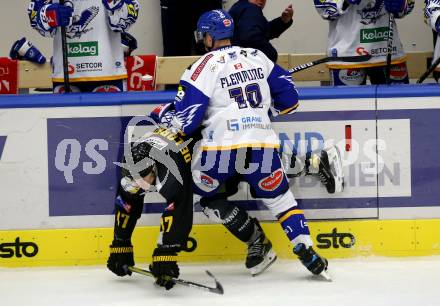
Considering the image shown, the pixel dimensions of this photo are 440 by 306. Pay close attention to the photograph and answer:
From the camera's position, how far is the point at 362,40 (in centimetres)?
666

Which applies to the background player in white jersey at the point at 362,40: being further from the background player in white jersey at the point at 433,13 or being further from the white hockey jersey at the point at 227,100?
the white hockey jersey at the point at 227,100

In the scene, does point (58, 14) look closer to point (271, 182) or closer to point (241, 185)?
point (241, 185)

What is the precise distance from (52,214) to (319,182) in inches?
53.6

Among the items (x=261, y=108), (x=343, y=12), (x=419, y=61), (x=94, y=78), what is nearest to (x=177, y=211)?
(x=261, y=108)

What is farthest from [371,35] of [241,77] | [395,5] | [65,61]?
[65,61]

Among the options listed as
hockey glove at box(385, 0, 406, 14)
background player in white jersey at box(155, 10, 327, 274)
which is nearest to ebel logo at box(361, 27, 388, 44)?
hockey glove at box(385, 0, 406, 14)

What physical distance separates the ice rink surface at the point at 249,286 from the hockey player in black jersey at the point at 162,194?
0.13 metres

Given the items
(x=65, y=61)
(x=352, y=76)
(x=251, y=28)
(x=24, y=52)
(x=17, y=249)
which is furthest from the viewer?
(x=24, y=52)

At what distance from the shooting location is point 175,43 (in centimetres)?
827

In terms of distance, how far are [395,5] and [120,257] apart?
6.61ft

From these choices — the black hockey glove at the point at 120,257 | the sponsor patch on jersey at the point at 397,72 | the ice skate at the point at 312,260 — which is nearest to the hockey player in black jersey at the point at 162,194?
the black hockey glove at the point at 120,257

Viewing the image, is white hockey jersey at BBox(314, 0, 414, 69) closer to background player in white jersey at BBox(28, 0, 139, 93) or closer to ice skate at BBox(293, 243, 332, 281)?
background player in white jersey at BBox(28, 0, 139, 93)

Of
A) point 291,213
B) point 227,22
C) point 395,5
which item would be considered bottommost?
point 291,213

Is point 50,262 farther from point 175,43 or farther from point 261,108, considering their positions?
point 175,43
